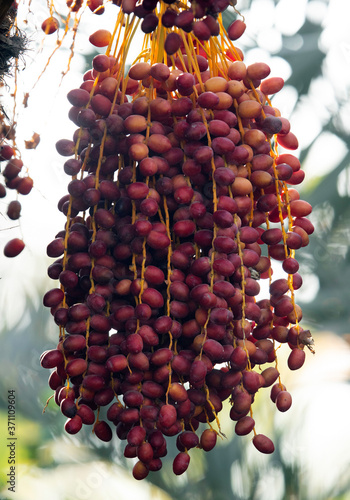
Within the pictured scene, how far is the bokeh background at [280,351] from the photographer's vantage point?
1.49 meters

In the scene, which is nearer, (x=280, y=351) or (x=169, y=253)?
(x=169, y=253)

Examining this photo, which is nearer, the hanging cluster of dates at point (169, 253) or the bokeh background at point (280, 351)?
the hanging cluster of dates at point (169, 253)

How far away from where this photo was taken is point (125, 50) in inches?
29.5

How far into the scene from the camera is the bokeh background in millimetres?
1488

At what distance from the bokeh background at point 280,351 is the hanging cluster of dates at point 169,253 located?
2.16ft

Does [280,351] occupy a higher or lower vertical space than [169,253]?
lower

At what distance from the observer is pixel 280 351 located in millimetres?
1689

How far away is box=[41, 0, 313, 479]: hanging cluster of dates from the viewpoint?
0.66 metres

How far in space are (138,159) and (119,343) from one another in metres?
0.24

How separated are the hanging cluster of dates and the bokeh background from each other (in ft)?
2.16

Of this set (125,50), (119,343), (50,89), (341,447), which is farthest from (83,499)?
(125,50)

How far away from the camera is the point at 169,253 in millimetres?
684

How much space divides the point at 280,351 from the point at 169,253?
111cm

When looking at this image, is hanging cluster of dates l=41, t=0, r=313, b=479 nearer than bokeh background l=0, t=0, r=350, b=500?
Yes
